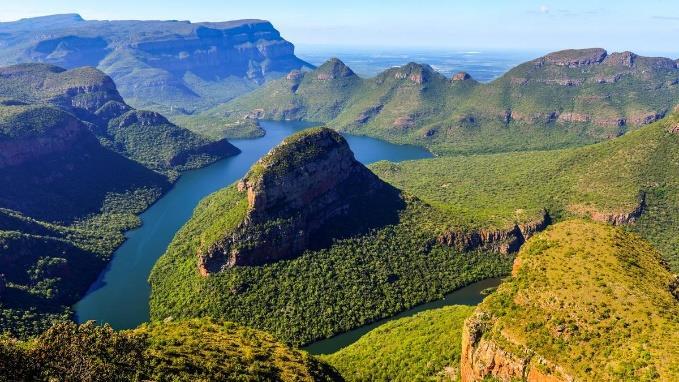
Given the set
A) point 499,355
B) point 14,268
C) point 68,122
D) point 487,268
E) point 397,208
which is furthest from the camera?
point 68,122

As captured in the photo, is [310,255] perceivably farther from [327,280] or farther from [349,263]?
[349,263]

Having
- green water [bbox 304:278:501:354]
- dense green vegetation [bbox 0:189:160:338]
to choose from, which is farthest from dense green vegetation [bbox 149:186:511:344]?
dense green vegetation [bbox 0:189:160:338]

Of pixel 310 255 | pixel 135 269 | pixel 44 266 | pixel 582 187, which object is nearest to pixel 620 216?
pixel 582 187

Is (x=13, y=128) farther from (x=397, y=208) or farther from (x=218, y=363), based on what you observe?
(x=218, y=363)

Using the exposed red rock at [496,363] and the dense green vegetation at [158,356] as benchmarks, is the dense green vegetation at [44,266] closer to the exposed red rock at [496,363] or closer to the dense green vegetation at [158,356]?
the dense green vegetation at [158,356]

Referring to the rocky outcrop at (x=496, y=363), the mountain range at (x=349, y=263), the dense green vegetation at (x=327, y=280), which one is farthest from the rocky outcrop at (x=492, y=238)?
the rocky outcrop at (x=496, y=363)

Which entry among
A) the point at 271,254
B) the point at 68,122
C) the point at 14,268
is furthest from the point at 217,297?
the point at 68,122
